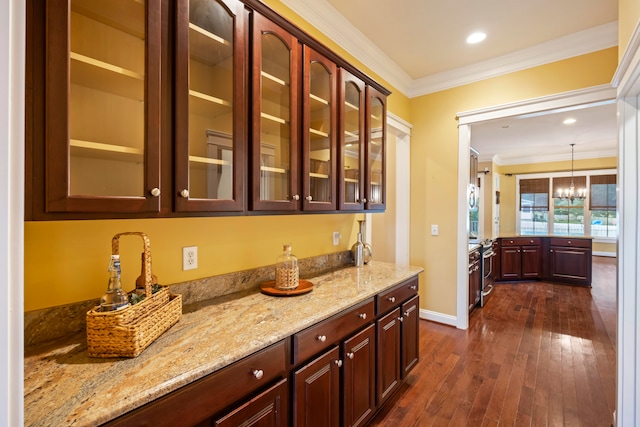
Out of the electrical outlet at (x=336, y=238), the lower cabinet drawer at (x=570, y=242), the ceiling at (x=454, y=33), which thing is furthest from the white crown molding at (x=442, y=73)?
the lower cabinet drawer at (x=570, y=242)

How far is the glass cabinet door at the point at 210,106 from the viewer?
3.88 feet

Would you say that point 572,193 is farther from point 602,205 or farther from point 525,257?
point 525,257

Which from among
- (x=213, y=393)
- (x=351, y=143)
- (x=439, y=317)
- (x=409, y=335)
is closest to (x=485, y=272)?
(x=439, y=317)

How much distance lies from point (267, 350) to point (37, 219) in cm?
88

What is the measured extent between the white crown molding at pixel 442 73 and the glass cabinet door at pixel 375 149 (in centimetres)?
64

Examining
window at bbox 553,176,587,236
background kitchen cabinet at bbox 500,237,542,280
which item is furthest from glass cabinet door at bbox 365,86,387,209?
window at bbox 553,176,587,236

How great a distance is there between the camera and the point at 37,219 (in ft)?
2.80

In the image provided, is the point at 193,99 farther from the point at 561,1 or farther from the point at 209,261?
the point at 561,1

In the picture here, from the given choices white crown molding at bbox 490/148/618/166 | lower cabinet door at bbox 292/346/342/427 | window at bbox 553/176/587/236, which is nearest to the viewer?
lower cabinet door at bbox 292/346/342/427

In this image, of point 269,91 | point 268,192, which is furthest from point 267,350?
point 269,91

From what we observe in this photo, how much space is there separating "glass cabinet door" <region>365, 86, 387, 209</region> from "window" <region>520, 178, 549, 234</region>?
7681 millimetres

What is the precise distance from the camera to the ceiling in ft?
7.50

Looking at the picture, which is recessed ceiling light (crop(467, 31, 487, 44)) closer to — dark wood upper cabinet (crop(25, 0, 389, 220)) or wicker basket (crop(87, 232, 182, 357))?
dark wood upper cabinet (crop(25, 0, 389, 220))

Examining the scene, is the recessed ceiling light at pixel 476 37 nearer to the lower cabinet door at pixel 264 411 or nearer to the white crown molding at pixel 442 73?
the white crown molding at pixel 442 73
